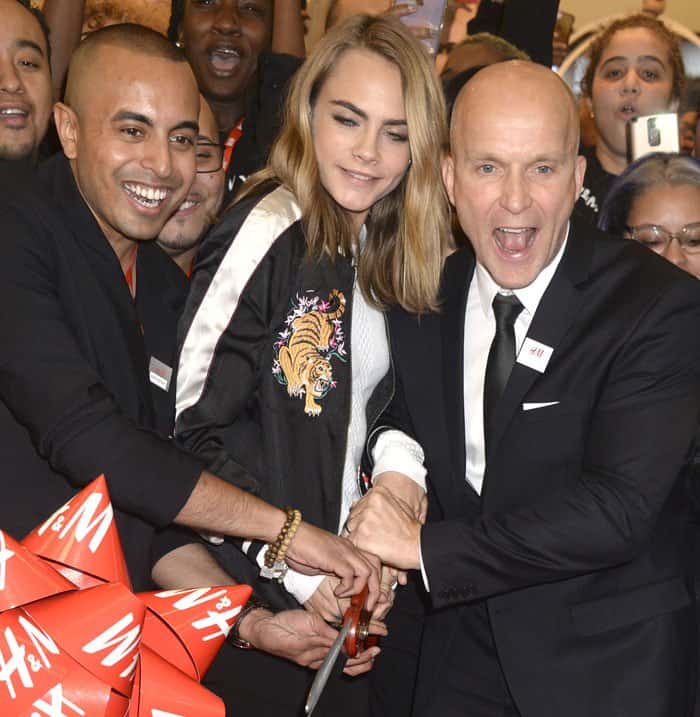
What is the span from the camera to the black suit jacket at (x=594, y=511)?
2.73 meters

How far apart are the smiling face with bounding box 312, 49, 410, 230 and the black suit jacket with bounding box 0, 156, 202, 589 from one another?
0.84m

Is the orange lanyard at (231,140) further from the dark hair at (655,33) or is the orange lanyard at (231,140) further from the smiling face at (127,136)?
the dark hair at (655,33)

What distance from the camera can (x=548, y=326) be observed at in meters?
2.84

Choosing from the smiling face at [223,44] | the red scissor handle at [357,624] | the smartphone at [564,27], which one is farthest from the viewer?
the smartphone at [564,27]

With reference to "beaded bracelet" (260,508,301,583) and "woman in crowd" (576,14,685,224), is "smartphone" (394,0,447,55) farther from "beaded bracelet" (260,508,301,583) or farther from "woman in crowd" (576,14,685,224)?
Result: "beaded bracelet" (260,508,301,583)

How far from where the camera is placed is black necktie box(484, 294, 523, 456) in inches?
114

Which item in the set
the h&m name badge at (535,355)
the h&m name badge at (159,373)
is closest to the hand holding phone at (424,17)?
the h&m name badge at (535,355)

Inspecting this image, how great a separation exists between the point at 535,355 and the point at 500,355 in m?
0.12

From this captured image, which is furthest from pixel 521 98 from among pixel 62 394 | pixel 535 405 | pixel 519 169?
pixel 62 394

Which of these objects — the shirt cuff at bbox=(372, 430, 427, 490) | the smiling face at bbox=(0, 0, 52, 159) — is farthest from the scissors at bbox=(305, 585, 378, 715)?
the smiling face at bbox=(0, 0, 52, 159)

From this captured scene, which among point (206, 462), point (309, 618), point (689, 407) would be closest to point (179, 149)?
point (206, 462)

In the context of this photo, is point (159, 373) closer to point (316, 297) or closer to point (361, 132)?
point (316, 297)

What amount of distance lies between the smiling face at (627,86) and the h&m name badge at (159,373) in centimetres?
276

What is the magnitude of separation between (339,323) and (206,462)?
54 cm
